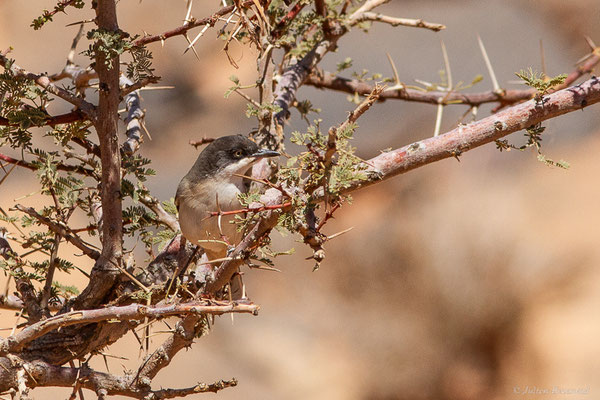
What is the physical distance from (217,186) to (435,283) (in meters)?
3.99

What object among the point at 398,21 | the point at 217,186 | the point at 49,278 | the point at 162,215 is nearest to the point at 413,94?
the point at 398,21

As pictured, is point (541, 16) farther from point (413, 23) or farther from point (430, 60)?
point (413, 23)

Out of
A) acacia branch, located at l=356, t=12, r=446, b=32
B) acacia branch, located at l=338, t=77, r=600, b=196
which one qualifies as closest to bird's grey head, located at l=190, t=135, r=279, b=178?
acacia branch, located at l=356, t=12, r=446, b=32

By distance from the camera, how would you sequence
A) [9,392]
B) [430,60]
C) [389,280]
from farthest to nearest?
[430,60], [389,280], [9,392]

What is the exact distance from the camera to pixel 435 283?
7.57 metres

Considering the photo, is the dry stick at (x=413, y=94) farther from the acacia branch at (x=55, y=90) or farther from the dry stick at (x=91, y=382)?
the dry stick at (x=91, y=382)

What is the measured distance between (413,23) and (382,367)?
460 centimetres

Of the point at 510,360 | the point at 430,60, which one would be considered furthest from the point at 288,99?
the point at 430,60

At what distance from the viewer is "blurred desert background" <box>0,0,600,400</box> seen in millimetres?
7336

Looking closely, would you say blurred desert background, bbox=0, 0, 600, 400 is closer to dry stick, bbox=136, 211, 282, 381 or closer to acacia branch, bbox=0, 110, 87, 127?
dry stick, bbox=136, 211, 282, 381

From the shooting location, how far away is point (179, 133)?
10.8 m

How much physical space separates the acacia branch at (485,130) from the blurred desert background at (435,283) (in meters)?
5.15

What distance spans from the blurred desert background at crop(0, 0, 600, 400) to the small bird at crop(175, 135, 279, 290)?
139 inches

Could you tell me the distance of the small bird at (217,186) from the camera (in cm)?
391
